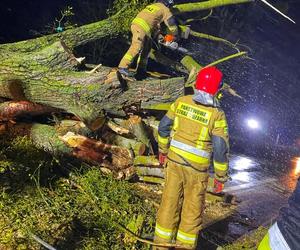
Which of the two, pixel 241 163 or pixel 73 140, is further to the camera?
pixel 241 163

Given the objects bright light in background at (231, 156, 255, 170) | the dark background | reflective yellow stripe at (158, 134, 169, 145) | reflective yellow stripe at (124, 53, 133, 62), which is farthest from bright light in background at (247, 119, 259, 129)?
reflective yellow stripe at (158, 134, 169, 145)

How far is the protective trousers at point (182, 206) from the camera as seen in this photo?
3840 mm

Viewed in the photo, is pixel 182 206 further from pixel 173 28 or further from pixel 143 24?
pixel 173 28

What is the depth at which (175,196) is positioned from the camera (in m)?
3.89

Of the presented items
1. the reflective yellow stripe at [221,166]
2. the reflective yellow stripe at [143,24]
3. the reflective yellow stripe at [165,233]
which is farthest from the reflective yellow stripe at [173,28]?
the reflective yellow stripe at [165,233]

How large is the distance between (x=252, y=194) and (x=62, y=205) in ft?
12.4

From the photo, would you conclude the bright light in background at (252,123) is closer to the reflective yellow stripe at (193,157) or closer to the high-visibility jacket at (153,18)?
the high-visibility jacket at (153,18)

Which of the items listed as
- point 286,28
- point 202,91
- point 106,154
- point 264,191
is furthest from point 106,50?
point 286,28

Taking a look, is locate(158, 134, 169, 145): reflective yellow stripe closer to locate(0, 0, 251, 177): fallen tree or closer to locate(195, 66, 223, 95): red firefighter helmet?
locate(195, 66, 223, 95): red firefighter helmet

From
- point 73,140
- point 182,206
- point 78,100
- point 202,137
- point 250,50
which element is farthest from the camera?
Answer: point 250,50

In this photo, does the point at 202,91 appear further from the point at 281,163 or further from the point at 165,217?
the point at 281,163

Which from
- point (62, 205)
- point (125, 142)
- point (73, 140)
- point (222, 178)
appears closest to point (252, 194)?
point (125, 142)

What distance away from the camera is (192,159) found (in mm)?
3842

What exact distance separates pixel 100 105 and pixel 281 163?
6083 millimetres
